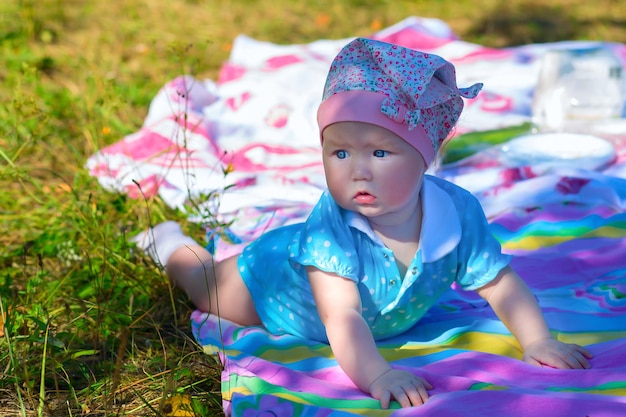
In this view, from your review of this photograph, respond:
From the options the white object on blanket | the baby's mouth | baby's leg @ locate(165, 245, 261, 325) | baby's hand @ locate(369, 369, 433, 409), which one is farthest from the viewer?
the white object on blanket

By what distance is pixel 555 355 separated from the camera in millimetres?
2125

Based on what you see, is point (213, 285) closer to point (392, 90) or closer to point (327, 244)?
point (327, 244)

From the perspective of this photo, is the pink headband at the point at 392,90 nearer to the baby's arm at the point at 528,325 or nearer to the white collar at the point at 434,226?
the white collar at the point at 434,226

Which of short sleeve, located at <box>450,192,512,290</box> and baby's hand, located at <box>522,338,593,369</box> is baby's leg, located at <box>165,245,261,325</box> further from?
baby's hand, located at <box>522,338,593,369</box>

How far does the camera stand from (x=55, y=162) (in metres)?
3.71

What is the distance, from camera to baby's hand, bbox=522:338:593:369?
212 cm

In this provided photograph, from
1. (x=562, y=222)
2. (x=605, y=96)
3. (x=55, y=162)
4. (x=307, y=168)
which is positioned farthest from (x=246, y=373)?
(x=605, y=96)

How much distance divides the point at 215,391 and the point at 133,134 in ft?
6.70

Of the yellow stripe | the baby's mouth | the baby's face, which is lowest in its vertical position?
the yellow stripe

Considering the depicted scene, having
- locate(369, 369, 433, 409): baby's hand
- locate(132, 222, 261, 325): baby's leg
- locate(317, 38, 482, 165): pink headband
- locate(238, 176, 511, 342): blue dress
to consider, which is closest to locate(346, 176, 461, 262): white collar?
locate(238, 176, 511, 342): blue dress

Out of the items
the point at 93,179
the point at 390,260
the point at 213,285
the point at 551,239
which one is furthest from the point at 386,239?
the point at 93,179

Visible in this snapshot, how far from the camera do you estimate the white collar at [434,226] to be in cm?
214

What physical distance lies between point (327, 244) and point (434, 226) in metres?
0.27

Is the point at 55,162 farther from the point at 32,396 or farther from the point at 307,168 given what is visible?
the point at 32,396
